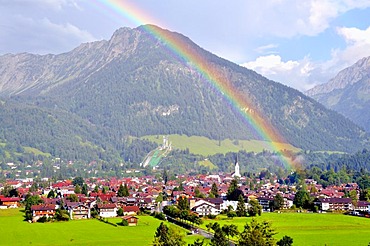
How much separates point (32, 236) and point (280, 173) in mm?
117613

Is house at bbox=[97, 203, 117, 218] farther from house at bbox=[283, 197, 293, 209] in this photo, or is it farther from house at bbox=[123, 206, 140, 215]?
house at bbox=[283, 197, 293, 209]

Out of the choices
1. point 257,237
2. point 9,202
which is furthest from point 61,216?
point 257,237

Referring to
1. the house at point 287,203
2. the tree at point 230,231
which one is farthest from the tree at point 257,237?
the house at point 287,203

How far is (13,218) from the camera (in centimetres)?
7719

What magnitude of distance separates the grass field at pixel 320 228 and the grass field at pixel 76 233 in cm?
932

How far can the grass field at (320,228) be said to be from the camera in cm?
5325

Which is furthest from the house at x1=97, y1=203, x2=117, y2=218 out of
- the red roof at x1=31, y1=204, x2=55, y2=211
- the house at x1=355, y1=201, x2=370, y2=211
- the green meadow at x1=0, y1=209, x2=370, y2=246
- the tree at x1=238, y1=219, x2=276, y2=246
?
the tree at x1=238, y1=219, x2=276, y2=246

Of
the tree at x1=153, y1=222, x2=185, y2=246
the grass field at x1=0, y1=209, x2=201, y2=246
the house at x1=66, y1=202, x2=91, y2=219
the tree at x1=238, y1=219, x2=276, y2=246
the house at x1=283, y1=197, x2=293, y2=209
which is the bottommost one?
the grass field at x1=0, y1=209, x2=201, y2=246

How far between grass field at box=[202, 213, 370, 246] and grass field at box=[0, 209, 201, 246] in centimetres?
932

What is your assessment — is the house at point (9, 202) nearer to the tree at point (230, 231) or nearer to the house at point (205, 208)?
the house at point (205, 208)

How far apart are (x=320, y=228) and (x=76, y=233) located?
27089mm

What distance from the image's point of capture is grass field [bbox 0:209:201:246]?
176ft

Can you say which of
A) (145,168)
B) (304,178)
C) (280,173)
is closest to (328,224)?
(304,178)

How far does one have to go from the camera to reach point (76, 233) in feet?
197
